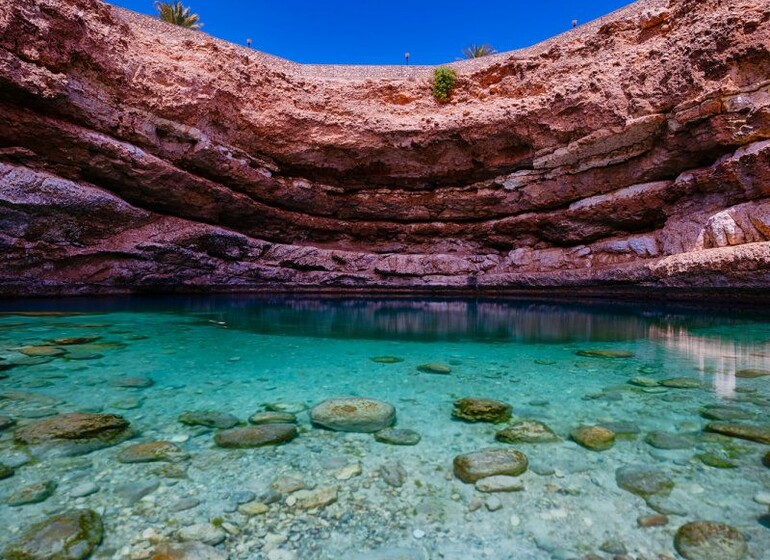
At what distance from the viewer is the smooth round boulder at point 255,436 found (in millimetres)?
2816

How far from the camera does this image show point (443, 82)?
1588 cm

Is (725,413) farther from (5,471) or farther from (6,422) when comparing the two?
(6,422)

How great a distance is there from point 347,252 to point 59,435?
1493cm

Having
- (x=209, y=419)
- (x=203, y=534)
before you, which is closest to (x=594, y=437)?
(x=203, y=534)

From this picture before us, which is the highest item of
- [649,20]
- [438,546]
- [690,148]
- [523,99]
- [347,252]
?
[649,20]

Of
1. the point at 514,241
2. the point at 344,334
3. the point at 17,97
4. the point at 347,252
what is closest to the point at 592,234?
the point at 514,241

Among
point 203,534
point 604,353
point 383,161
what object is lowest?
point 203,534

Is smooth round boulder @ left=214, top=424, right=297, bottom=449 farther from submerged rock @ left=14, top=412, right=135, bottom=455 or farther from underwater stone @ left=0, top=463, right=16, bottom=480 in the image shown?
underwater stone @ left=0, top=463, right=16, bottom=480

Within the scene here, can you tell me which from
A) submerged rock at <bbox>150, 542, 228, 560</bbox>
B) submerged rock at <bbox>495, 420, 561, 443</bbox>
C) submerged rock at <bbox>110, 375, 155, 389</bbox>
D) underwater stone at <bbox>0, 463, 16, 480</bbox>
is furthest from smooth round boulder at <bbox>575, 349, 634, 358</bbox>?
underwater stone at <bbox>0, 463, 16, 480</bbox>

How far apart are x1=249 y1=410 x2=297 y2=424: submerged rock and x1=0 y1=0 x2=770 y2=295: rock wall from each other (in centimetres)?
1082

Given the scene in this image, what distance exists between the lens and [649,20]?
42.8ft

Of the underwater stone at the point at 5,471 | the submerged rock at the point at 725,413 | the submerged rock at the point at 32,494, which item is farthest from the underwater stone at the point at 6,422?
the submerged rock at the point at 725,413

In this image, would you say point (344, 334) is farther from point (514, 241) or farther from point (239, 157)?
point (514, 241)

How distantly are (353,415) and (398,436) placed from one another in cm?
49
